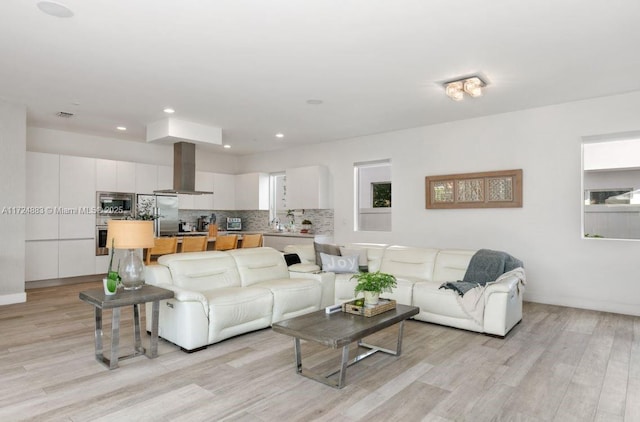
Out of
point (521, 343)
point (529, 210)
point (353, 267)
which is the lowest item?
point (521, 343)

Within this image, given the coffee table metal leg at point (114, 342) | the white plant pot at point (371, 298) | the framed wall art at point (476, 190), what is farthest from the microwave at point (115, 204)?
the white plant pot at point (371, 298)

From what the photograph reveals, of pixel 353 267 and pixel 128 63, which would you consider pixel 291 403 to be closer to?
pixel 353 267

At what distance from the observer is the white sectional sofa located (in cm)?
383

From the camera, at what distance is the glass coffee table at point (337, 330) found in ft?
8.86

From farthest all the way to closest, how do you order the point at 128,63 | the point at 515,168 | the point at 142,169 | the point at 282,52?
the point at 142,169 → the point at 515,168 → the point at 128,63 → the point at 282,52

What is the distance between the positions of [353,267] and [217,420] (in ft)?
10.2

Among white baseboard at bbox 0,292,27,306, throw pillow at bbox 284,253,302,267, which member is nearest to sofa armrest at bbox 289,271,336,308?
throw pillow at bbox 284,253,302,267

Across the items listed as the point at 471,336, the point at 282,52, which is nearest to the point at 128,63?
the point at 282,52

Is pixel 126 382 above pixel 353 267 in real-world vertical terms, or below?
below

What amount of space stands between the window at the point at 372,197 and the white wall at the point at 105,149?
3334 millimetres

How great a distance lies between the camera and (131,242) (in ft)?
10.5

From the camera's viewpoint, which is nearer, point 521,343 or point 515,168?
point 521,343

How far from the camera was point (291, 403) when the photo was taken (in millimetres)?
2502

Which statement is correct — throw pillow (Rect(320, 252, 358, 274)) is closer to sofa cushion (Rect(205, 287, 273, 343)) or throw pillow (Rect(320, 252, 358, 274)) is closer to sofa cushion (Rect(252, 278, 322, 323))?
sofa cushion (Rect(252, 278, 322, 323))
